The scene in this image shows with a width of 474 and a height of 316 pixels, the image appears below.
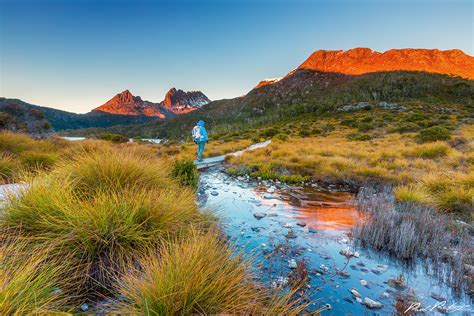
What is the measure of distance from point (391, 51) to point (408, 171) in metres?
130

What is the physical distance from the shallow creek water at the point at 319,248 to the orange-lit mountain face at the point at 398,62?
10292cm

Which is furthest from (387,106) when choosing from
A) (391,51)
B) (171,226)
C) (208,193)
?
(391,51)

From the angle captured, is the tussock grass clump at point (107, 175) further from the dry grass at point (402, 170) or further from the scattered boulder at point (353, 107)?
the scattered boulder at point (353, 107)

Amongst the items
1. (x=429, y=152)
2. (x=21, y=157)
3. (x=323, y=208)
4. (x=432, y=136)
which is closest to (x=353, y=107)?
(x=432, y=136)

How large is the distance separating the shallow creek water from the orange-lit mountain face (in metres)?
103

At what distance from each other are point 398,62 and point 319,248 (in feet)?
397

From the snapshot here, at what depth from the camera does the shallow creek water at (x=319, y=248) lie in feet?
10.2

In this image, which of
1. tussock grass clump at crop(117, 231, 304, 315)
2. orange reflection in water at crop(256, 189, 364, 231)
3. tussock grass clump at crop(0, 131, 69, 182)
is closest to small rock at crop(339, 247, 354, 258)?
orange reflection in water at crop(256, 189, 364, 231)

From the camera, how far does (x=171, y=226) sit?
3.38m

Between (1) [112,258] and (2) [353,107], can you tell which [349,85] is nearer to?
(2) [353,107]

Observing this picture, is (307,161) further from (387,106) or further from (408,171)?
(387,106)

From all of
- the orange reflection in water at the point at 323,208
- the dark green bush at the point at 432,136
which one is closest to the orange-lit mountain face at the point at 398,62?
the dark green bush at the point at 432,136

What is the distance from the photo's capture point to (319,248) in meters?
4.41

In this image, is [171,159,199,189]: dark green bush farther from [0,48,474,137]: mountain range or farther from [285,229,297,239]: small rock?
[0,48,474,137]: mountain range
